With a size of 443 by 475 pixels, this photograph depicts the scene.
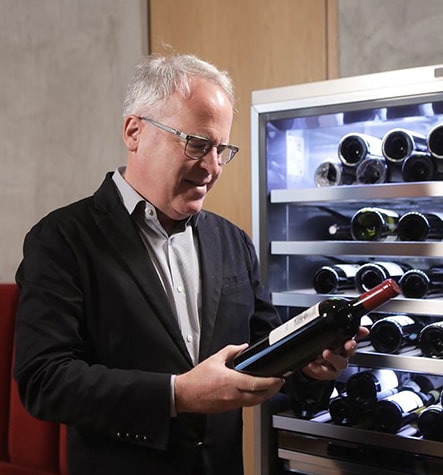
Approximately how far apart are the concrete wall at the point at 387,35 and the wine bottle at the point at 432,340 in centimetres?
84

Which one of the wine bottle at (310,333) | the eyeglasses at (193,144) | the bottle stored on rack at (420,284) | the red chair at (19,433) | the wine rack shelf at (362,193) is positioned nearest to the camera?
the wine bottle at (310,333)

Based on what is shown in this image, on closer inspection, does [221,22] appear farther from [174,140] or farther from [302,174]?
[174,140]

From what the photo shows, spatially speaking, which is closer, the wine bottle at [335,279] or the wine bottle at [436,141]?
the wine bottle at [436,141]

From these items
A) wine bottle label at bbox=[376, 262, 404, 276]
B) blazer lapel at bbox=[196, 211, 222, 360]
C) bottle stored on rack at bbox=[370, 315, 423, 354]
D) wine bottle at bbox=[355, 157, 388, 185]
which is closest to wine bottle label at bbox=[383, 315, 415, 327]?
bottle stored on rack at bbox=[370, 315, 423, 354]

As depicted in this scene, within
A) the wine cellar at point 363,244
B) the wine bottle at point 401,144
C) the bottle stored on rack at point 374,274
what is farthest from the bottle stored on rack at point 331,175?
the bottle stored on rack at point 374,274

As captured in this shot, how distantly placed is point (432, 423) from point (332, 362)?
0.42 meters

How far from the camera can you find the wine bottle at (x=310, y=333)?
1.12 metres

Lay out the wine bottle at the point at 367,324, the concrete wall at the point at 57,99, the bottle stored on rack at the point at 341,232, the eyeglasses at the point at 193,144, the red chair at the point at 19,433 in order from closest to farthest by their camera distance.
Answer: the eyeglasses at the point at 193,144, the wine bottle at the point at 367,324, the bottle stored on rack at the point at 341,232, the red chair at the point at 19,433, the concrete wall at the point at 57,99

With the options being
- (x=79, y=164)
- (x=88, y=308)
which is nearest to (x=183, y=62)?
(x=88, y=308)

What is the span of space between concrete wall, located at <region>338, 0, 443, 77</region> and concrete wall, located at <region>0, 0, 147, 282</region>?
99 cm

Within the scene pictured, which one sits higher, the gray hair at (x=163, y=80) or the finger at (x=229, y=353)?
the gray hair at (x=163, y=80)

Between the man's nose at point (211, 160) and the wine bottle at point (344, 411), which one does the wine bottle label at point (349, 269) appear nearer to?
the wine bottle at point (344, 411)

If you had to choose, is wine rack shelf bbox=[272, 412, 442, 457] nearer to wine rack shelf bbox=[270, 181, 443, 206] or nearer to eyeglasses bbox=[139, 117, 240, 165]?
wine rack shelf bbox=[270, 181, 443, 206]

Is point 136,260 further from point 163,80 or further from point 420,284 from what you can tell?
point 420,284
